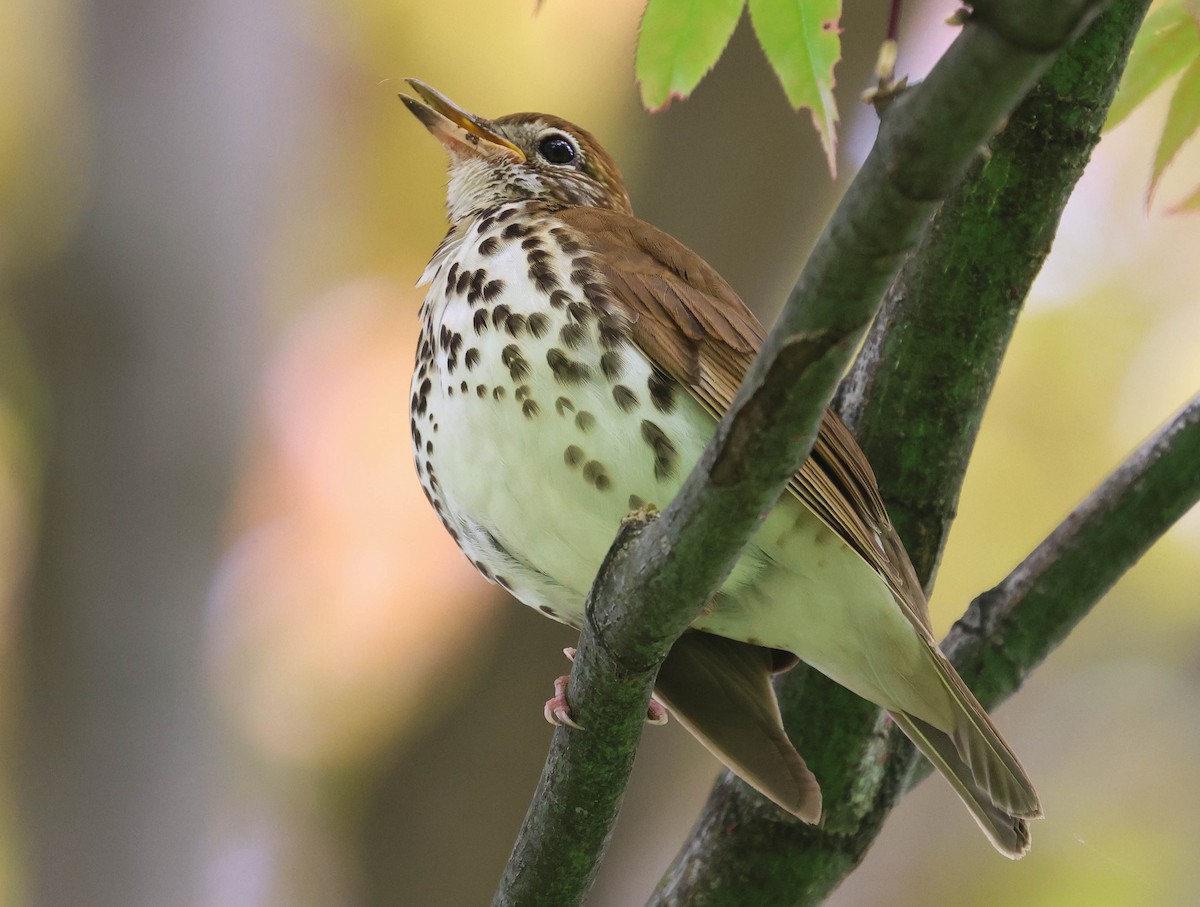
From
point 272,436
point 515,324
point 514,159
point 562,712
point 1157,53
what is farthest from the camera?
point 272,436

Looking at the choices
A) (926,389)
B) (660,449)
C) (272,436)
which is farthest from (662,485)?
(272,436)

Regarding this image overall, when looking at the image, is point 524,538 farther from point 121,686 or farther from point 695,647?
point 121,686

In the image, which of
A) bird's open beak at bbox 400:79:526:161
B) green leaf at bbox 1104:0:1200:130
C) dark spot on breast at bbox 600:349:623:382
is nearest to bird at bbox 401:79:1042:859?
dark spot on breast at bbox 600:349:623:382

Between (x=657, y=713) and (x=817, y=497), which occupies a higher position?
(x=817, y=497)

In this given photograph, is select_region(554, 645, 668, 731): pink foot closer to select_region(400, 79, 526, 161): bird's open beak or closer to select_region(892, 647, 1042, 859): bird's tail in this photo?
select_region(892, 647, 1042, 859): bird's tail

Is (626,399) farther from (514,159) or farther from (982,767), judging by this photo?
(514,159)

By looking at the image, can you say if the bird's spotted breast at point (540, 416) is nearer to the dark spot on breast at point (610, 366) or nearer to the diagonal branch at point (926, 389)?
the dark spot on breast at point (610, 366)
